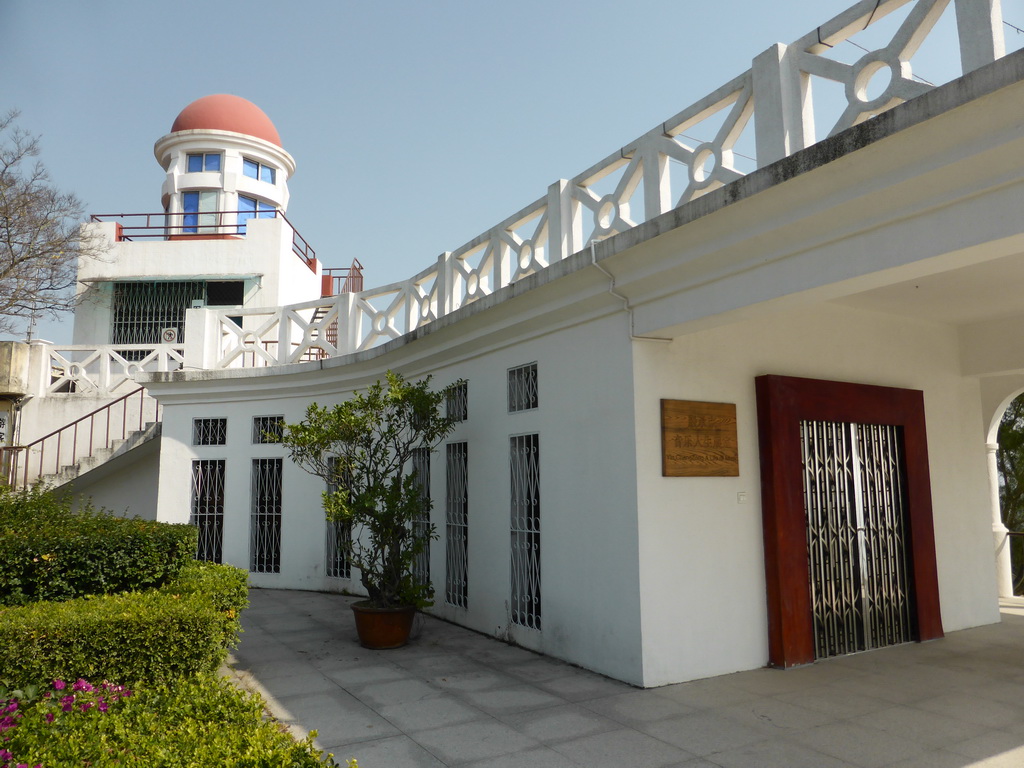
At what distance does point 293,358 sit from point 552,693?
7.05m

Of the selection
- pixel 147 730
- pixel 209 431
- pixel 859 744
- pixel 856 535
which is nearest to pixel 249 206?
pixel 209 431

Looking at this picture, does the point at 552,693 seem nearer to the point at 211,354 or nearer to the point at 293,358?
the point at 293,358

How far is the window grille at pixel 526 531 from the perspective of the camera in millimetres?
7641

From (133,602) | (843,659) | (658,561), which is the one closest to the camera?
(133,602)

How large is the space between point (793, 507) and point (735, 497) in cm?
62

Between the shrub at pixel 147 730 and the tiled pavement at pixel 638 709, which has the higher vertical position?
the shrub at pixel 147 730

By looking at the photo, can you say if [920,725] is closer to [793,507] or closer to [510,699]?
[793,507]

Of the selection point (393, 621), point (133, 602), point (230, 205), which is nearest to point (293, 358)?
point (393, 621)

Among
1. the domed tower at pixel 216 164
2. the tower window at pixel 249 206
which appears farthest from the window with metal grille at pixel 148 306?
the tower window at pixel 249 206

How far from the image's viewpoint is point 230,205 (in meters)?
24.4

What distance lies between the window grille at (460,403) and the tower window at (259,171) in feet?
64.6

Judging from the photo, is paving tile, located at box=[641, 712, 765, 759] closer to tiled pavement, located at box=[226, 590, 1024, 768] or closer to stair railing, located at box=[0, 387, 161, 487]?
tiled pavement, located at box=[226, 590, 1024, 768]

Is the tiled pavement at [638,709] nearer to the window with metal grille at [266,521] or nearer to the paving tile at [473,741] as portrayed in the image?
the paving tile at [473,741]

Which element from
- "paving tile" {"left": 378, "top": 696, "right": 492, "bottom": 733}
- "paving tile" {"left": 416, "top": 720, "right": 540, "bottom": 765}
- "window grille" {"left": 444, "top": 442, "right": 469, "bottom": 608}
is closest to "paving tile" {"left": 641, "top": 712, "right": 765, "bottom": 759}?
"paving tile" {"left": 416, "top": 720, "right": 540, "bottom": 765}
